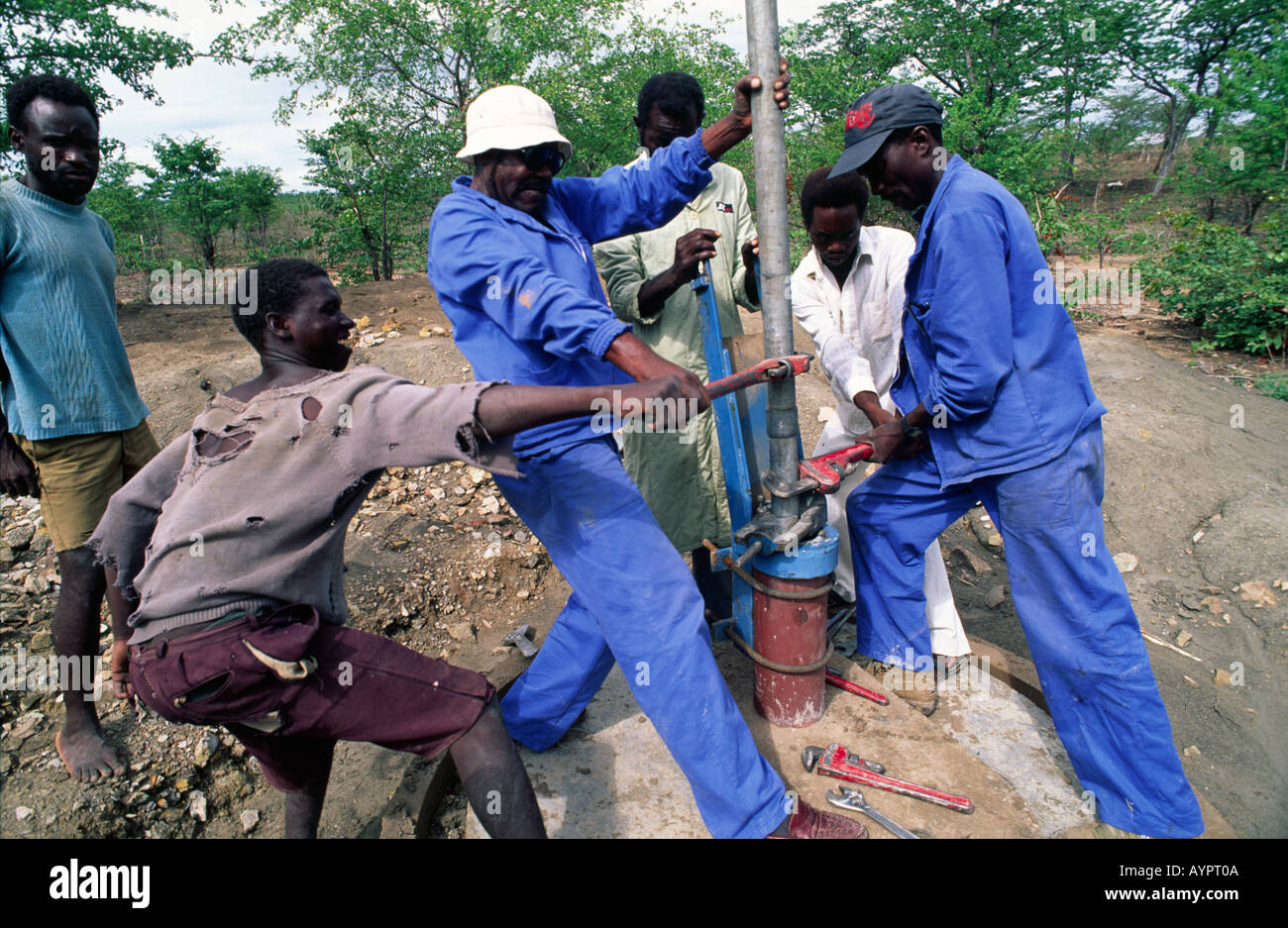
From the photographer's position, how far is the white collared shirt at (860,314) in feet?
11.3

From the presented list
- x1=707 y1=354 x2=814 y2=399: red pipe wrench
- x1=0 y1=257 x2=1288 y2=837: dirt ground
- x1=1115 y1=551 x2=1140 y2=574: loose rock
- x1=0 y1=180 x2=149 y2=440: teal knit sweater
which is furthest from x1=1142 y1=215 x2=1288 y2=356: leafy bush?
x1=0 y1=180 x2=149 y2=440: teal knit sweater

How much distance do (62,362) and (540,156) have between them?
197cm

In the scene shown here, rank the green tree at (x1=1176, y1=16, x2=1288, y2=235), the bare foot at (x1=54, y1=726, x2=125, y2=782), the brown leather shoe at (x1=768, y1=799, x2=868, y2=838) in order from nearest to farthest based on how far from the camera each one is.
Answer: the brown leather shoe at (x1=768, y1=799, x2=868, y2=838) < the bare foot at (x1=54, y1=726, x2=125, y2=782) < the green tree at (x1=1176, y1=16, x2=1288, y2=235)

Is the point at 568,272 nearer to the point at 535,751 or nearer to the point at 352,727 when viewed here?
the point at 352,727

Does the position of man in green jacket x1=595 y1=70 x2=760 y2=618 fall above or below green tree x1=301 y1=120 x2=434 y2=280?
below

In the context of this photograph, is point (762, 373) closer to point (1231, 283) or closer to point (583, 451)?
point (583, 451)

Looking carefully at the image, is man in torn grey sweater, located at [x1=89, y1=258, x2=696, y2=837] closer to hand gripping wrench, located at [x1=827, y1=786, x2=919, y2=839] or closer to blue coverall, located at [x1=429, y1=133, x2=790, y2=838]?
blue coverall, located at [x1=429, y1=133, x2=790, y2=838]

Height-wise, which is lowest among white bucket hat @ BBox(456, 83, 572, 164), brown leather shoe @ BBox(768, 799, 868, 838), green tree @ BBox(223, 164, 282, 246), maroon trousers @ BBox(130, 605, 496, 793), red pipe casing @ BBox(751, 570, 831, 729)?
brown leather shoe @ BBox(768, 799, 868, 838)

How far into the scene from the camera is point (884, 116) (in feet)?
8.19

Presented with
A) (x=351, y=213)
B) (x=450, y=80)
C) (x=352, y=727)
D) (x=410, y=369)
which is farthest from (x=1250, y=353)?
(x=351, y=213)

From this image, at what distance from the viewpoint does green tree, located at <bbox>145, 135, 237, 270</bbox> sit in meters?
A: 11.6

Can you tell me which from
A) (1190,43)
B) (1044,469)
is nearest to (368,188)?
(1044,469)

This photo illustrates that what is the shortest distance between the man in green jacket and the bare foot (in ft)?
7.77
